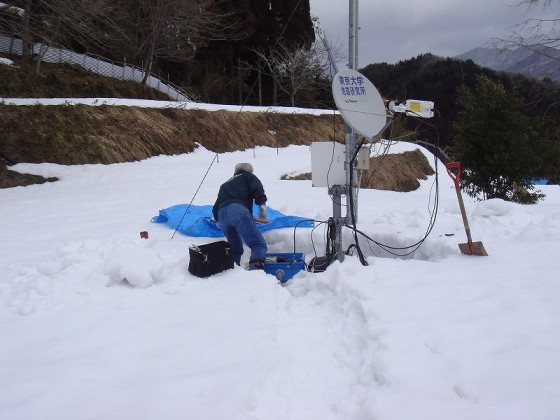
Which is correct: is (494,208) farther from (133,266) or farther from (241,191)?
(133,266)

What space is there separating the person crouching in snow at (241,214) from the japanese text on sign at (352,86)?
4.73 ft

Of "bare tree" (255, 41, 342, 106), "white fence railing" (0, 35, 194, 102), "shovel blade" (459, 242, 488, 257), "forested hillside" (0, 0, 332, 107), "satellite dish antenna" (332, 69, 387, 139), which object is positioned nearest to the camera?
"shovel blade" (459, 242, 488, 257)

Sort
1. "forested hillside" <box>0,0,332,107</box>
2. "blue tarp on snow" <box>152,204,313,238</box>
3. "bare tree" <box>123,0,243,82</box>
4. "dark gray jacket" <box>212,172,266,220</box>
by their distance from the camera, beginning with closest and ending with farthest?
1. "dark gray jacket" <box>212,172,266,220</box>
2. "blue tarp on snow" <box>152,204,313,238</box>
3. "bare tree" <box>123,0,243,82</box>
4. "forested hillside" <box>0,0,332,107</box>

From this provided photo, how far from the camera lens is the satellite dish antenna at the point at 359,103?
4.61 metres

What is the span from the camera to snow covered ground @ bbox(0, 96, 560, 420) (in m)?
2.34

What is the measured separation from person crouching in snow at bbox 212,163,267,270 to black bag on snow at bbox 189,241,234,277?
57cm

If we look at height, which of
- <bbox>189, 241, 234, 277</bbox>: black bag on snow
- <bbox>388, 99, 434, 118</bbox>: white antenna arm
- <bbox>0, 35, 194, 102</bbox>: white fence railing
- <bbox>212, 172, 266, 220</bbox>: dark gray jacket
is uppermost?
<bbox>0, 35, 194, 102</bbox>: white fence railing

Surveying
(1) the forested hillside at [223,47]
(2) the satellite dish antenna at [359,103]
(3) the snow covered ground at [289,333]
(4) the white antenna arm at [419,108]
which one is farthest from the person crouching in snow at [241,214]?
(1) the forested hillside at [223,47]

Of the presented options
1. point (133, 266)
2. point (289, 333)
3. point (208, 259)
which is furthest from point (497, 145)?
point (133, 266)

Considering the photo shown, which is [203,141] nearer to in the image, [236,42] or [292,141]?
[292,141]

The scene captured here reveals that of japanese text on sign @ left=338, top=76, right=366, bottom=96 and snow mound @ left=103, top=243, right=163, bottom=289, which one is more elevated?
japanese text on sign @ left=338, top=76, right=366, bottom=96

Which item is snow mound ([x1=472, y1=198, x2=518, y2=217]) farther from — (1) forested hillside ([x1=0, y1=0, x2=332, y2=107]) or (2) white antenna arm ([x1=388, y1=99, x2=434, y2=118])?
(1) forested hillside ([x1=0, y1=0, x2=332, y2=107])

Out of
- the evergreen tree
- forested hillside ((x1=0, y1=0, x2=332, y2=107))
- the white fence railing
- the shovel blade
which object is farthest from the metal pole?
forested hillside ((x1=0, y1=0, x2=332, y2=107))

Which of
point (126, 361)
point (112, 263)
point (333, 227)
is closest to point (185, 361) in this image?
point (126, 361)
